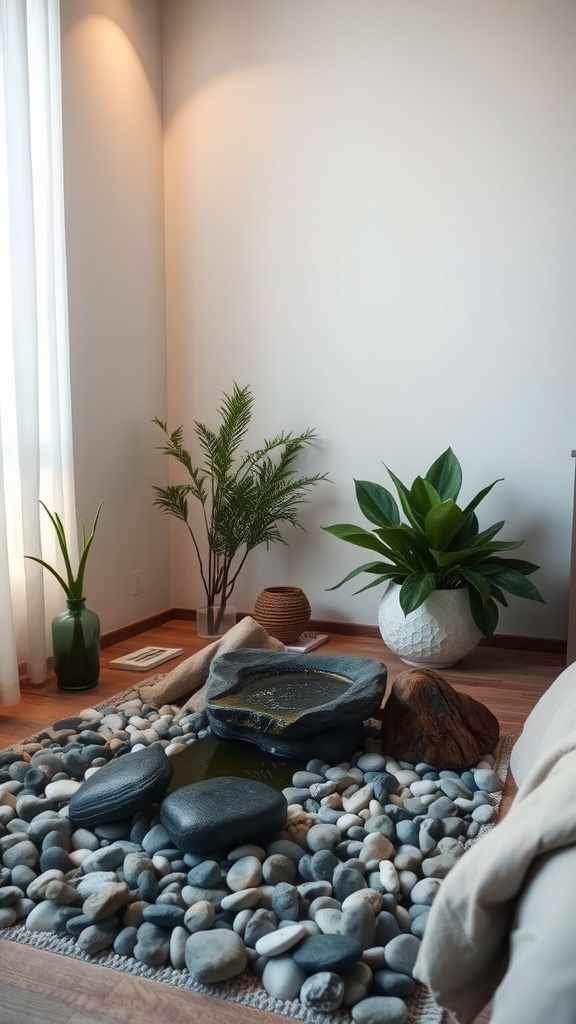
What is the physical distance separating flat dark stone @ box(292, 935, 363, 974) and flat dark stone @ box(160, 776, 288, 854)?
33 centimetres

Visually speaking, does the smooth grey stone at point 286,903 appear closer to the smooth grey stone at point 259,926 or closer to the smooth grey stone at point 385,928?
the smooth grey stone at point 259,926

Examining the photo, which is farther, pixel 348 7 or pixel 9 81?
pixel 348 7

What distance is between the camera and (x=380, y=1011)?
1279 millimetres

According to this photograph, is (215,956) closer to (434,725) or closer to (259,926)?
(259,926)

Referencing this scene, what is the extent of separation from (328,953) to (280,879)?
29 centimetres

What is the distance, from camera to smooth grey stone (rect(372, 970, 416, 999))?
4.39ft

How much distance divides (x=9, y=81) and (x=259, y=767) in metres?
2.26

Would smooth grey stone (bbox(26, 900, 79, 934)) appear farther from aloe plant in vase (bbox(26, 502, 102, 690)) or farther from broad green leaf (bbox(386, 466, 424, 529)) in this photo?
broad green leaf (bbox(386, 466, 424, 529))

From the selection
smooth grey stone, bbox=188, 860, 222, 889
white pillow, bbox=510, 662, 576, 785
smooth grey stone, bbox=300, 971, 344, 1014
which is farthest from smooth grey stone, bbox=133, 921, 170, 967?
white pillow, bbox=510, 662, 576, 785

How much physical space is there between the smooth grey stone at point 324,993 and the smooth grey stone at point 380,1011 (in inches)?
1.2

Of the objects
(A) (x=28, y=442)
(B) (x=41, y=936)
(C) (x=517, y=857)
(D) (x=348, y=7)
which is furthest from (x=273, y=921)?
(D) (x=348, y=7)

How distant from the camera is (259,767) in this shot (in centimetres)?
226

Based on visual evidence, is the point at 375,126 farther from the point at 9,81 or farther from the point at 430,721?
the point at 430,721

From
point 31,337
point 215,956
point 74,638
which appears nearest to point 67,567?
point 74,638
